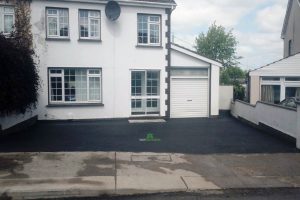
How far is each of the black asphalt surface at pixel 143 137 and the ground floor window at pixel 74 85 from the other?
4.24 ft

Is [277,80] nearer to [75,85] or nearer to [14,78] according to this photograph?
[75,85]

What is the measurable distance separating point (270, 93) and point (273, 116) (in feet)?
28.7

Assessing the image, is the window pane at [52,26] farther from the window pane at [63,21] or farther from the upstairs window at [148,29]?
the upstairs window at [148,29]

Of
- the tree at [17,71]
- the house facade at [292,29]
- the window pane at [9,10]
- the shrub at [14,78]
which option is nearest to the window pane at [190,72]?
the tree at [17,71]

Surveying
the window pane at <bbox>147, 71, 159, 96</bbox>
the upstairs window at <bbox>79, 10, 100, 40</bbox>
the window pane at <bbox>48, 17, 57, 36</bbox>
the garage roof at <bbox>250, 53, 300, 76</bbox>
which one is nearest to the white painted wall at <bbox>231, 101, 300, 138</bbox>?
the garage roof at <bbox>250, 53, 300, 76</bbox>

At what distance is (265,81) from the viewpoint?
22562mm

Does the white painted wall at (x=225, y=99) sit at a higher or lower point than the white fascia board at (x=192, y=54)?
lower

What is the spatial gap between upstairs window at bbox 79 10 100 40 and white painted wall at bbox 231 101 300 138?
342 inches

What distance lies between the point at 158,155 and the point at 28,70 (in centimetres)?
751

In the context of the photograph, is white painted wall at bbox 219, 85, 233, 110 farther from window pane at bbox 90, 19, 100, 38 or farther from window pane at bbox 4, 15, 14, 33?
window pane at bbox 4, 15, 14, 33

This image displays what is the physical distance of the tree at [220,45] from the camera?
2021 inches

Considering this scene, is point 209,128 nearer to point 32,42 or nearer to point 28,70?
point 28,70

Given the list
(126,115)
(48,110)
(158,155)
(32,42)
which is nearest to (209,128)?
(126,115)

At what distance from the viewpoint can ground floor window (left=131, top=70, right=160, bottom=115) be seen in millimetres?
18703
